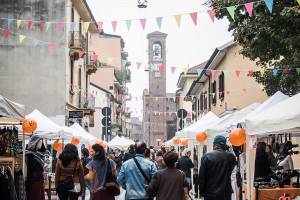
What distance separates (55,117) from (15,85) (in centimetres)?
267

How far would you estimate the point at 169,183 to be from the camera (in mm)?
8391

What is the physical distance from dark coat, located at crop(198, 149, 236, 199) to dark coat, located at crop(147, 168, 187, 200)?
2.13 ft

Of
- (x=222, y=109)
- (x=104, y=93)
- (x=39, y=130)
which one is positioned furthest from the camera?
→ (x=104, y=93)

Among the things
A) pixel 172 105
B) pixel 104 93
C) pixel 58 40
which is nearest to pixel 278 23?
pixel 58 40

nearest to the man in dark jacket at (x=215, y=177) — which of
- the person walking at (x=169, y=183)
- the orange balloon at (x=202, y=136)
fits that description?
the person walking at (x=169, y=183)

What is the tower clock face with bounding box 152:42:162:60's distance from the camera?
12309cm

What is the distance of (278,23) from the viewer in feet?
46.8

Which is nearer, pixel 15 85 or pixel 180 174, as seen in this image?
pixel 180 174

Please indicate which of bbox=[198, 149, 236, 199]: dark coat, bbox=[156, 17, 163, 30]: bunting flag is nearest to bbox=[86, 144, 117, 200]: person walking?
bbox=[198, 149, 236, 199]: dark coat

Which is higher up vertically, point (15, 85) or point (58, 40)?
point (58, 40)

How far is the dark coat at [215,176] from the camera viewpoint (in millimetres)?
8969

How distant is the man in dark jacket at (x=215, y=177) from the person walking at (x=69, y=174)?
2705mm

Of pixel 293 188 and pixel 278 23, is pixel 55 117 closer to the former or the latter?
pixel 278 23

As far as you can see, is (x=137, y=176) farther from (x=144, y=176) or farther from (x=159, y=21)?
(x=159, y=21)
